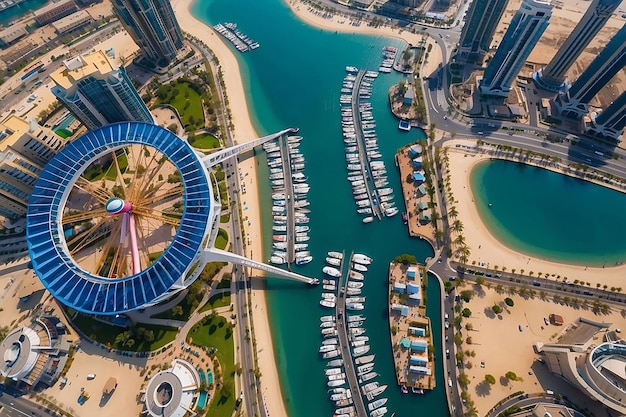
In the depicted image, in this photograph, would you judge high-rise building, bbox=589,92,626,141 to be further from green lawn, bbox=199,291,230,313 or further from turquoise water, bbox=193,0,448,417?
green lawn, bbox=199,291,230,313

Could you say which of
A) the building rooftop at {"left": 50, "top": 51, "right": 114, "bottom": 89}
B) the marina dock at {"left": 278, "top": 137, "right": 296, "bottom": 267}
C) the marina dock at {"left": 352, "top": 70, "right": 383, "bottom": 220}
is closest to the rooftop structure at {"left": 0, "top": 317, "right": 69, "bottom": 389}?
the marina dock at {"left": 278, "top": 137, "right": 296, "bottom": 267}

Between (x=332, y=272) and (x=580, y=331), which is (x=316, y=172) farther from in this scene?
(x=580, y=331)

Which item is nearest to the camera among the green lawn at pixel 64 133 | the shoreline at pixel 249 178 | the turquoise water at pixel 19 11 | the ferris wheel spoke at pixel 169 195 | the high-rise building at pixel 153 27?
the shoreline at pixel 249 178

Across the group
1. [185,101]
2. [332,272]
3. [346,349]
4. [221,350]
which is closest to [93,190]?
[185,101]

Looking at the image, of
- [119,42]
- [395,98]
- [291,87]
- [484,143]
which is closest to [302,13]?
[291,87]

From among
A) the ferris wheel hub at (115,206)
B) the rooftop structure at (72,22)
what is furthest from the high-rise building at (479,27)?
the rooftop structure at (72,22)

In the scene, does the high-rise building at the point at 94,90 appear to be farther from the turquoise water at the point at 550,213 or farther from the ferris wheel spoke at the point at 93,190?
the turquoise water at the point at 550,213
